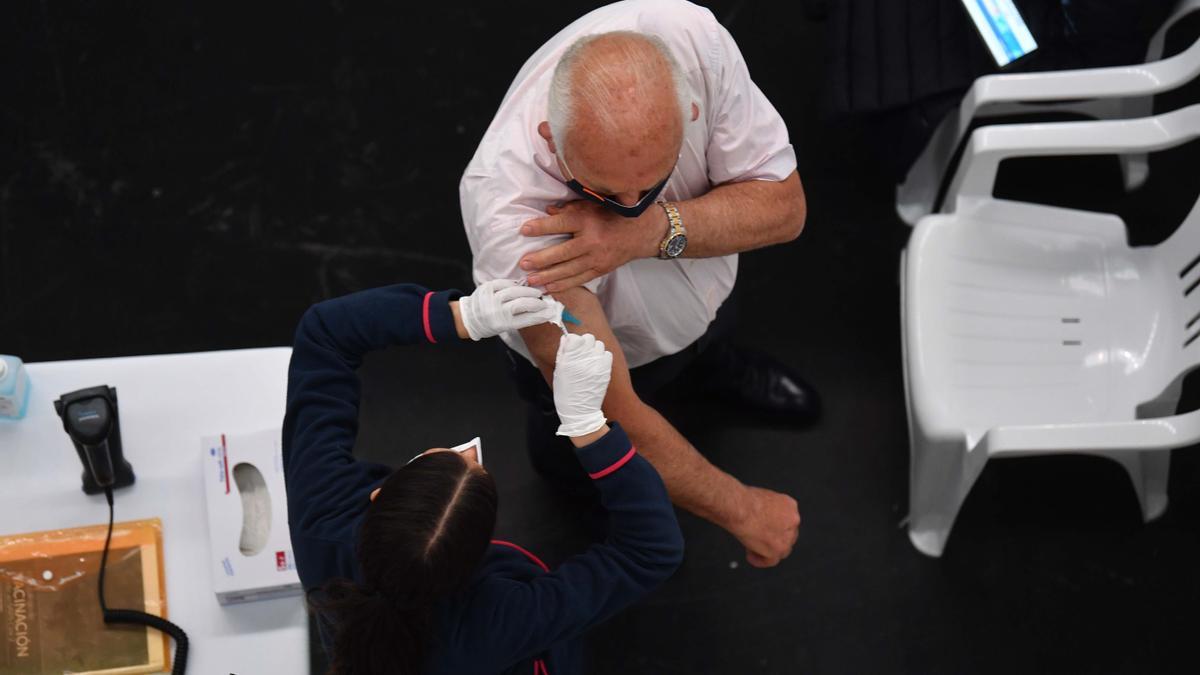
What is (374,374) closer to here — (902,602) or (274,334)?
(274,334)

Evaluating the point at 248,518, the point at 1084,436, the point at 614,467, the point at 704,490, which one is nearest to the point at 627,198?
the point at 614,467

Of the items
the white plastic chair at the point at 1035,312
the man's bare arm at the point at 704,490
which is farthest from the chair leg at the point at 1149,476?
the man's bare arm at the point at 704,490

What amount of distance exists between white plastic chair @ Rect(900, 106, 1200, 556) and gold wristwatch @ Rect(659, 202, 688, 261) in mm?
741

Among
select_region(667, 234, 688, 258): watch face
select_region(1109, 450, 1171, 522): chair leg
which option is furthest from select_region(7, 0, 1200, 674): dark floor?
select_region(667, 234, 688, 258): watch face

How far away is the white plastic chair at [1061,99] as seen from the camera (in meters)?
2.26

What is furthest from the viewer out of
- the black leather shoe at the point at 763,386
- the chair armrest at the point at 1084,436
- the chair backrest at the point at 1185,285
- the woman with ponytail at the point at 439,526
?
the black leather shoe at the point at 763,386

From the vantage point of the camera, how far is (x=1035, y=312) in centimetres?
227

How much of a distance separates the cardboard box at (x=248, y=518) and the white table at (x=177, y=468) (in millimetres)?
31

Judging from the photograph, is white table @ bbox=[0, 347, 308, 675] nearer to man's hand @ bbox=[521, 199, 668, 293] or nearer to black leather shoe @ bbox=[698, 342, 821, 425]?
man's hand @ bbox=[521, 199, 668, 293]

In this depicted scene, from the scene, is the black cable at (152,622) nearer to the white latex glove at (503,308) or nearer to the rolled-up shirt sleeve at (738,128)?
the white latex glove at (503,308)

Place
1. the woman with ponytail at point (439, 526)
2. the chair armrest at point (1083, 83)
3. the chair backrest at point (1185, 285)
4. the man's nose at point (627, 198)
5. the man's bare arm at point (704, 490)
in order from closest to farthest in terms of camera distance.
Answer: the woman with ponytail at point (439, 526) → the man's nose at point (627, 198) → the man's bare arm at point (704, 490) → the chair backrest at point (1185, 285) → the chair armrest at point (1083, 83)

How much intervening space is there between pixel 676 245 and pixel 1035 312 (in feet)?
3.18

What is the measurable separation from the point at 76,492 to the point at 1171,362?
1.95m

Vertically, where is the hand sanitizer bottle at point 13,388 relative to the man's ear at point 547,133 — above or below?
below
